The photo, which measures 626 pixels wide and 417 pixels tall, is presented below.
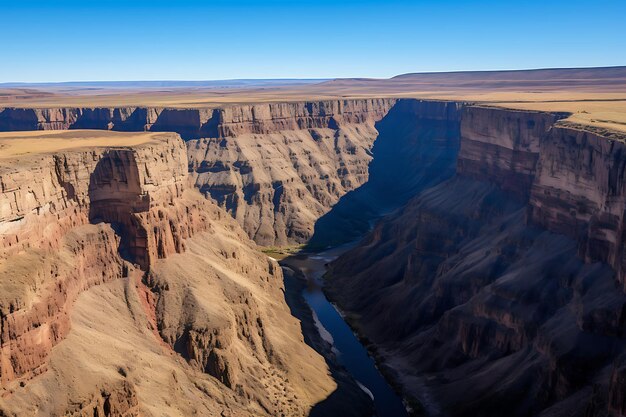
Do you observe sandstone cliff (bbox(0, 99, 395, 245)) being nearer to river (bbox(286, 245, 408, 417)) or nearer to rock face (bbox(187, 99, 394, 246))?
rock face (bbox(187, 99, 394, 246))

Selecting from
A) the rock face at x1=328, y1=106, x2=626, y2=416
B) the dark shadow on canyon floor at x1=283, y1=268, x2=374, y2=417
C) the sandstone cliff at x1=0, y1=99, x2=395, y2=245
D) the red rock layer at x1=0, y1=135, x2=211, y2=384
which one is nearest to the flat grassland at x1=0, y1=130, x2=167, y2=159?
the red rock layer at x1=0, y1=135, x2=211, y2=384

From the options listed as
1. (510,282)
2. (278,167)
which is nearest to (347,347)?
(510,282)

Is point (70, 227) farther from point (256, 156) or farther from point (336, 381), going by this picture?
point (256, 156)

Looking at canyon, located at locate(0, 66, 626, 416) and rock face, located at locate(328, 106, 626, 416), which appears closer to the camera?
canyon, located at locate(0, 66, 626, 416)

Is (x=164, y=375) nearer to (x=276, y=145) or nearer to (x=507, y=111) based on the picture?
(x=507, y=111)

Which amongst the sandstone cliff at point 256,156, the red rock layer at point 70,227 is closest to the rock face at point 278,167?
the sandstone cliff at point 256,156

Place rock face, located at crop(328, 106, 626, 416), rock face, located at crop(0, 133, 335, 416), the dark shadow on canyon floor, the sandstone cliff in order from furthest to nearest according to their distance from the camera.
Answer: the sandstone cliff < the dark shadow on canyon floor < rock face, located at crop(328, 106, 626, 416) < rock face, located at crop(0, 133, 335, 416)
